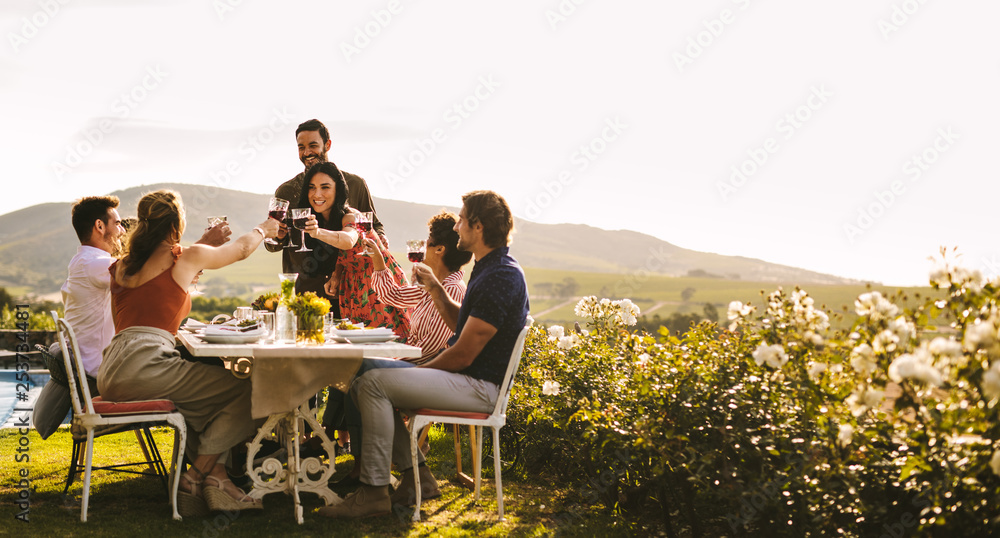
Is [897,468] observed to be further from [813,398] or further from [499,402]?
[499,402]

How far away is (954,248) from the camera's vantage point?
239 cm

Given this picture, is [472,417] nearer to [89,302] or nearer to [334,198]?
[334,198]

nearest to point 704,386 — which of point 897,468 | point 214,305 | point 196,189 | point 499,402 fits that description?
point 897,468

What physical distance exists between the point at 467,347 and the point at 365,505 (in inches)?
35.6

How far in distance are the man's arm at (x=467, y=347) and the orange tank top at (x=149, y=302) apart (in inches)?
50.1

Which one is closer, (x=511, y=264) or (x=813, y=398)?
(x=813, y=398)

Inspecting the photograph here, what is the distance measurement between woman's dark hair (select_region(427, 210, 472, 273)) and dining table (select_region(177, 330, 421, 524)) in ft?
3.25

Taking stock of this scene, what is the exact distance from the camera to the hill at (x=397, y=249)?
85.7 m

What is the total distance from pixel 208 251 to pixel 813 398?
275 cm

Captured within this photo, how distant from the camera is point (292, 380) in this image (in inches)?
134

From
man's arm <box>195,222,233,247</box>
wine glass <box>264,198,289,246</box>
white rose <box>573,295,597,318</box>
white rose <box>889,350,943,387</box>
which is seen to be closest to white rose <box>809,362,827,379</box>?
white rose <box>889,350,943,387</box>

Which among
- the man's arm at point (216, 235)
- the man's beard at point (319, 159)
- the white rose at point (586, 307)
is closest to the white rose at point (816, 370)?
the white rose at point (586, 307)

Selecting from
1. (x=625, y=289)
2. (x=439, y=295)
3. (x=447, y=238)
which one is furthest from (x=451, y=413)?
(x=625, y=289)

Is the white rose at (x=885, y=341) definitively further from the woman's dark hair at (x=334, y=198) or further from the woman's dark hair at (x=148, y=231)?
the woman's dark hair at (x=334, y=198)
